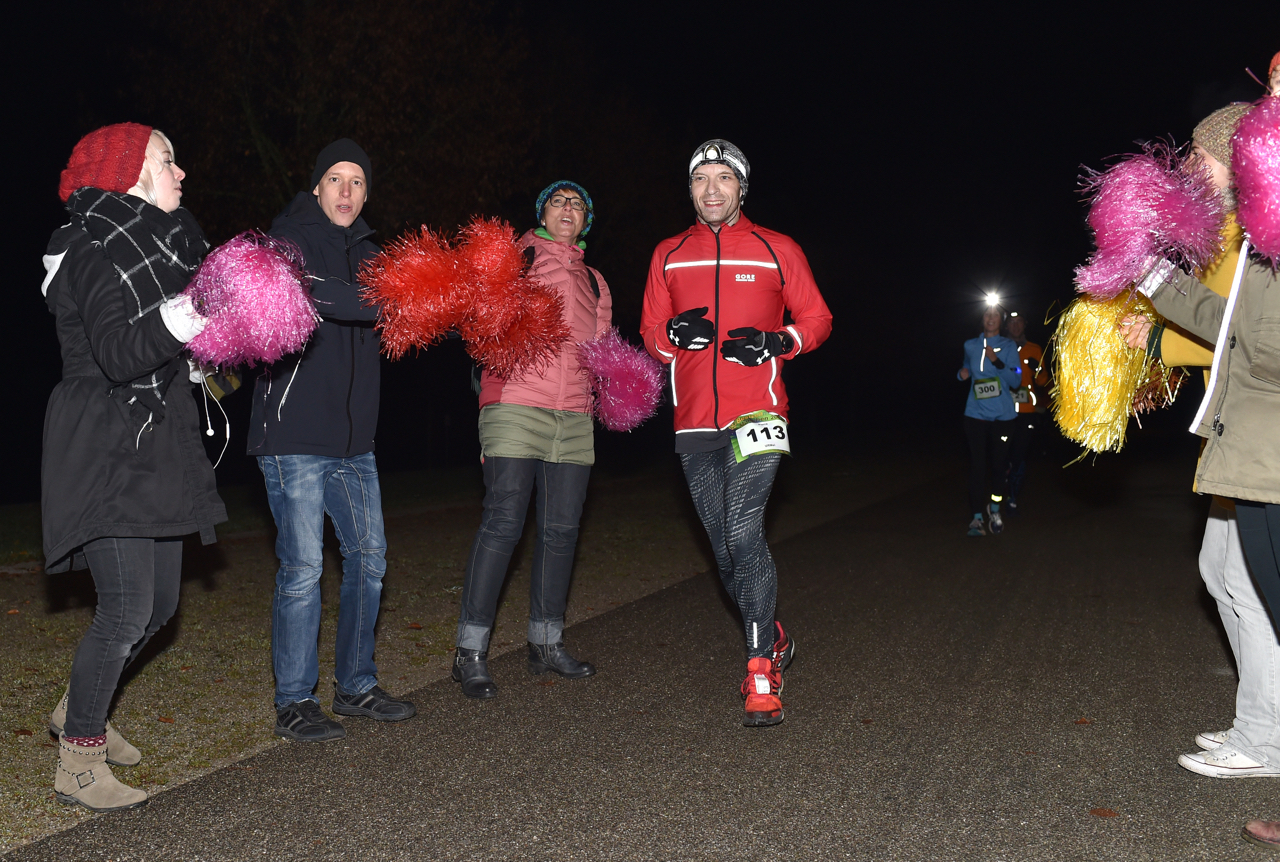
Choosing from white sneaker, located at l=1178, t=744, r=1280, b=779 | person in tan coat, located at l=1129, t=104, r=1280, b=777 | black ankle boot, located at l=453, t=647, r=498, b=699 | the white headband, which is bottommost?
black ankle boot, located at l=453, t=647, r=498, b=699

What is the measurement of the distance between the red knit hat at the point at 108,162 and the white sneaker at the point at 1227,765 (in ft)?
13.9

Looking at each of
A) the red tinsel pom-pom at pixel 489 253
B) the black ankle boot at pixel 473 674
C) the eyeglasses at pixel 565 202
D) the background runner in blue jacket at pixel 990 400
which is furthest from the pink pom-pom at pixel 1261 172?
the background runner in blue jacket at pixel 990 400

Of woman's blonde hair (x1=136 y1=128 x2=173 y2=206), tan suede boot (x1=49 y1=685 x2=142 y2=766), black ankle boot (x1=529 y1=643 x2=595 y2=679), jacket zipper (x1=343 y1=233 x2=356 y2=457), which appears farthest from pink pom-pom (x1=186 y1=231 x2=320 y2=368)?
black ankle boot (x1=529 y1=643 x2=595 y2=679)

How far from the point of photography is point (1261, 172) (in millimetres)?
2967

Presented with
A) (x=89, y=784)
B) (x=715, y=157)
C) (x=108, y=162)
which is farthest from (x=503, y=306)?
(x=89, y=784)

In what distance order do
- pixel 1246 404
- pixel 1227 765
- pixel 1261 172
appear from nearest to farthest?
pixel 1261 172
pixel 1246 404
pixel 1227 765

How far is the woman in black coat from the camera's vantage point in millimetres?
3400

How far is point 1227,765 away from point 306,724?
343cm

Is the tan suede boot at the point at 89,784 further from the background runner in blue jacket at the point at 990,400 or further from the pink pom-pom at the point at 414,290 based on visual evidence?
the background runner in blue jacket at the point at 990,400

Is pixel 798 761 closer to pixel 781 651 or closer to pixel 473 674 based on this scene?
pixel 781 651

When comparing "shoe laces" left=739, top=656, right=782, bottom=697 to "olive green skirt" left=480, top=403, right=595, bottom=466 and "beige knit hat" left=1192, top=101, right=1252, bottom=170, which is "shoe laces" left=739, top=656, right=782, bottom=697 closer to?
"olive green skirt" left=480, top=403, right=595, bottom=466

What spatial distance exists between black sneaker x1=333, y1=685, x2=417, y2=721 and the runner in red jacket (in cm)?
146

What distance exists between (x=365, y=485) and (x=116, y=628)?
1.16 meters

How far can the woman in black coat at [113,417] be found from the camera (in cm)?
340
